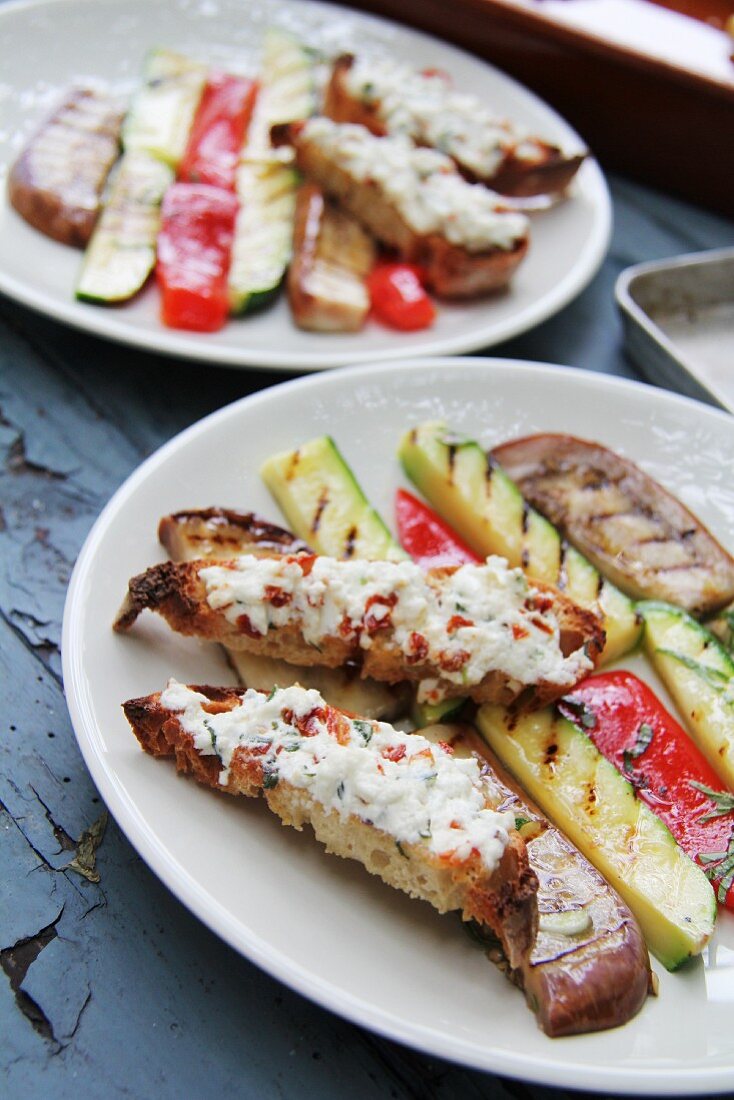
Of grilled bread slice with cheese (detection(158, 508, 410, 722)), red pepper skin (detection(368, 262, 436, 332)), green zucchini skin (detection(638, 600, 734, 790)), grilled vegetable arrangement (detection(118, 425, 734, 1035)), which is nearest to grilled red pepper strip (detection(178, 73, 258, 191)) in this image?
red pepper skin (detection(368, 262, 436, 332))

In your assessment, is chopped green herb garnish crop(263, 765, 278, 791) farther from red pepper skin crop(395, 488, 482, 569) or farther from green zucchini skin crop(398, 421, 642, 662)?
green zucchini skin crop(398, 421, 642, 662)

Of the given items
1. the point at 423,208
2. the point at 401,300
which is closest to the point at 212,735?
the point at 401,300

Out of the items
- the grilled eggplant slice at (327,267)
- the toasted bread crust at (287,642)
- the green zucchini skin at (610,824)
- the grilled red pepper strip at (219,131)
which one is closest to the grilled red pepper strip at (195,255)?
the grilled red pepper strip at (219,131)

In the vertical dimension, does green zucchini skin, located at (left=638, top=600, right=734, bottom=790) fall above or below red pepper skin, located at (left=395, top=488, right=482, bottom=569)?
above

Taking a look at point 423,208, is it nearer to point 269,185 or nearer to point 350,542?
point 269,185

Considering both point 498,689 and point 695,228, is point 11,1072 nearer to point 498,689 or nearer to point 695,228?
point 498,689

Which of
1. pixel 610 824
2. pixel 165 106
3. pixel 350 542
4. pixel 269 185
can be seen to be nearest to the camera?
pixel 610 824

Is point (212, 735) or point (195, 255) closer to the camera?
point (212, 735)
